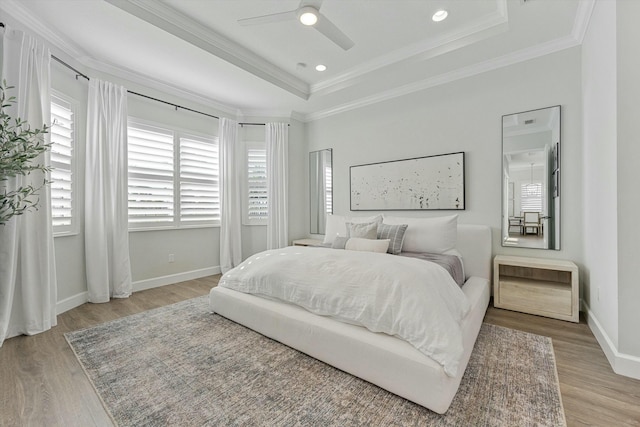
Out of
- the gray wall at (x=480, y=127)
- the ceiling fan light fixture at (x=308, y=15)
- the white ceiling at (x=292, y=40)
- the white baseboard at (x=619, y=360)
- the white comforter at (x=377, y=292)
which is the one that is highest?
the white ceiling at (x=292, y=40)

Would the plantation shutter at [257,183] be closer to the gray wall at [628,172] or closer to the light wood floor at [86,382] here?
the light wood floor at [86,382]

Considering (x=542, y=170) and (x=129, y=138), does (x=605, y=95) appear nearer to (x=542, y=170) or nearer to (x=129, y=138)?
(x=542, y=170)

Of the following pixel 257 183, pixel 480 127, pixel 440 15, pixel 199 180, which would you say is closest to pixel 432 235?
pixel 480 127

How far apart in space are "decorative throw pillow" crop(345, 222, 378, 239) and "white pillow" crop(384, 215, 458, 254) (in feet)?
→ 1.30

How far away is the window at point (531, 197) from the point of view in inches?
123

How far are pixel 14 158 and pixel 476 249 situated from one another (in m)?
4.34

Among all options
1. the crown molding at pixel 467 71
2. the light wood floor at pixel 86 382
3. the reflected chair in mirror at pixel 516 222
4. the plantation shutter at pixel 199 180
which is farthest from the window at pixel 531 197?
the plantation shutter at pixel 199 180

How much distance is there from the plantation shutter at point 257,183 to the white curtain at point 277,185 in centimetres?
17

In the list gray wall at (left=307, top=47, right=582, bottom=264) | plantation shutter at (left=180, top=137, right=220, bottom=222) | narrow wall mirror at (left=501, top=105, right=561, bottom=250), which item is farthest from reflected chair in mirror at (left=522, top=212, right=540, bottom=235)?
plantation shutter at (left=180, top=137, right=220, bottom=222)

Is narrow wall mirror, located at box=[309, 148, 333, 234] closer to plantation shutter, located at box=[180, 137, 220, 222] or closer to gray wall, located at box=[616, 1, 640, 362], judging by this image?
plantation shutter, located at box=[180, 137, 220, 222]

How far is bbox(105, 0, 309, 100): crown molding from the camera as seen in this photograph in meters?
2.59

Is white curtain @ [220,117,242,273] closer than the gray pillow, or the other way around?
the gray pillow

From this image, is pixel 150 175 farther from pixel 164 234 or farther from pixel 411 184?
pixel 411 184

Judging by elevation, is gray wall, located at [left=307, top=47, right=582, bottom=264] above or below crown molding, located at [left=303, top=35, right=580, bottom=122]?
below
